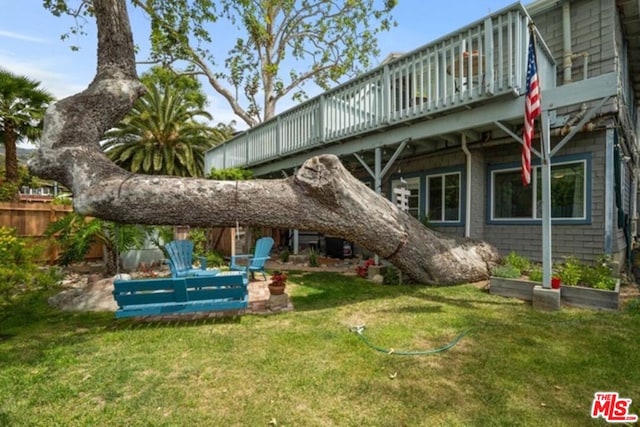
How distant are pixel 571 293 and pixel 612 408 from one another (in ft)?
9.87

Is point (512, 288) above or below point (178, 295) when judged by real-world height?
below

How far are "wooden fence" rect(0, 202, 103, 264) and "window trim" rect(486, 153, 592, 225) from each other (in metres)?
10.7

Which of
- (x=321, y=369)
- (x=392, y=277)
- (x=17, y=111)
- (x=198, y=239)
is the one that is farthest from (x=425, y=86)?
(x=17, y=111)

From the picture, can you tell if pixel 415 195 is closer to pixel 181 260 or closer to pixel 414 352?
pixel 181 260

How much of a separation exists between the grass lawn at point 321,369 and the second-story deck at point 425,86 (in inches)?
152

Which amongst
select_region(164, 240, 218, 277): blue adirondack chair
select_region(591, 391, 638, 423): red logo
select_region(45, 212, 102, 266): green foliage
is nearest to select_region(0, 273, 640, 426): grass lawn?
select_region(591, 391, 638, 423): red logo

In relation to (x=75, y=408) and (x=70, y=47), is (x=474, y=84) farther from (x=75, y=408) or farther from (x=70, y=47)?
(x=70, y=47)

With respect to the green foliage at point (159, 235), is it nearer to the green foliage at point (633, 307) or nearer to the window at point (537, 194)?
the window at point (537, 194)

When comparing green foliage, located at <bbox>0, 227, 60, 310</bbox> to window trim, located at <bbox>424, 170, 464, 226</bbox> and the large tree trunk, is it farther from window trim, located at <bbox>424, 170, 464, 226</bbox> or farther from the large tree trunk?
the large tree trunk

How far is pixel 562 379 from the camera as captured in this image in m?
2.81

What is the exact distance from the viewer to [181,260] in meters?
7.33

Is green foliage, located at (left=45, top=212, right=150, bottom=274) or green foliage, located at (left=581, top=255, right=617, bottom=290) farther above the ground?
green foliage, located at (left=45, top=212, right=150, bottom=274)

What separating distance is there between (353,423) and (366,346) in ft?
4.34

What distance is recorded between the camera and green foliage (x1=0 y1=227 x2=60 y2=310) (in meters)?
3.86
